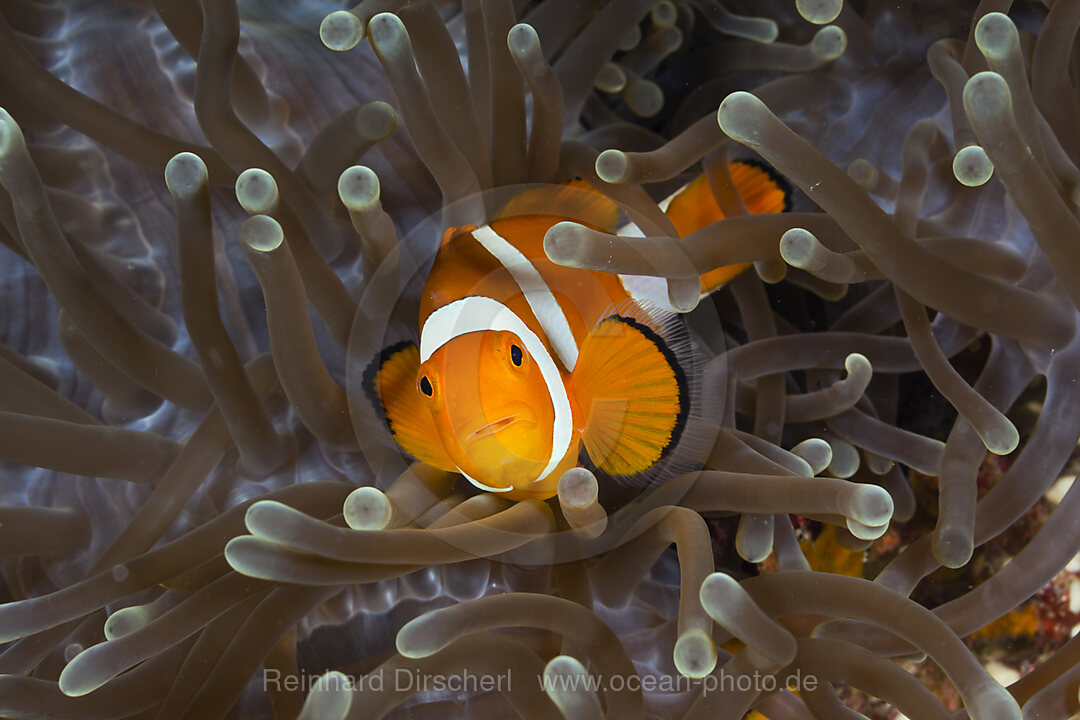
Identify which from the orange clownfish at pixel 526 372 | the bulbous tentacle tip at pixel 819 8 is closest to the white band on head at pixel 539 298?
the orange clownfish at pixel 526 372

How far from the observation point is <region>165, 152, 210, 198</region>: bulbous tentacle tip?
75 cm

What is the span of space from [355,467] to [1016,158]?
68 cm

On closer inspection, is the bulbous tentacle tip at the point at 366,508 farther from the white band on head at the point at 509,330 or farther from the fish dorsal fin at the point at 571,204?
the fish dorsal fin at the point at 571,204

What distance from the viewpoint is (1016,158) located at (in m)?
0.71

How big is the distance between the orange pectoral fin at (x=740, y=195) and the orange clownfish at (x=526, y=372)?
0.61ft

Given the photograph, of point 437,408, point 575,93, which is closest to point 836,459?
point 437,408

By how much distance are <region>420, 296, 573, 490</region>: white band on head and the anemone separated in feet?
0.24

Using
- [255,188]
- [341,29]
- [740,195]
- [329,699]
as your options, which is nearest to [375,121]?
[341,29]

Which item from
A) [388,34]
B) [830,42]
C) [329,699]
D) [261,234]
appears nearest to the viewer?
[329,699]

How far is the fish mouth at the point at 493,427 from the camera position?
681 millimetres

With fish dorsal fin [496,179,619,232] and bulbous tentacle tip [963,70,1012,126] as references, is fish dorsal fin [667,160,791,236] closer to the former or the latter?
fish dorsal fin [496,179,619,232]

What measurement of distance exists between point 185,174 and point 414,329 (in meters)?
0.27

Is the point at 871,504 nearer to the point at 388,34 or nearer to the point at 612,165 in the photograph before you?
the point at 612,165

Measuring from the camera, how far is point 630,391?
76 centimetres
